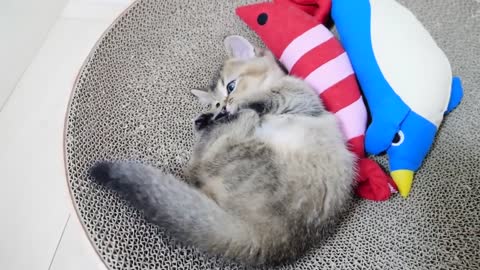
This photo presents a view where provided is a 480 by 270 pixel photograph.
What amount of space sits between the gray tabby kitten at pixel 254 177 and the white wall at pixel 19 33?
3.40 feet

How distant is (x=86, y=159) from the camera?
1.16 metres

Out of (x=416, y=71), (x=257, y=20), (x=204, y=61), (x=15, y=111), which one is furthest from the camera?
(x=15, y=111)

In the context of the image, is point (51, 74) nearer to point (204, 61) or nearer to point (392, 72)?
point (204, 61)

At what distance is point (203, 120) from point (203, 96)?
0.41ft

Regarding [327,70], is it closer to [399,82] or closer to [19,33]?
[399,82]

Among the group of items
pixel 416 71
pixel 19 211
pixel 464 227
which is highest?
pixel 416 71

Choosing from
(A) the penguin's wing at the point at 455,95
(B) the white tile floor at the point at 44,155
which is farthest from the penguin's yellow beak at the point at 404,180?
(B) the white tile floor at the point at 44,155

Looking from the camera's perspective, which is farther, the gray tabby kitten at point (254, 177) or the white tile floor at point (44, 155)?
the white tile floor at point (44, 155)

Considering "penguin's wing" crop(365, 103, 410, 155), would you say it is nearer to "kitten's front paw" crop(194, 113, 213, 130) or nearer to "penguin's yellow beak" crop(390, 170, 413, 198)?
"penguin's yellow beak" crop(390, 170, 413, 198)

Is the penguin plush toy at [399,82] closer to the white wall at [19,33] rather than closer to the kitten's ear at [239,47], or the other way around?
the kitten's ear at [239,47]

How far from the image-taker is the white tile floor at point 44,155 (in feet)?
4.66

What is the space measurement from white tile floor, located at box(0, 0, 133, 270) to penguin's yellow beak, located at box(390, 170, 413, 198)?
0.85 m

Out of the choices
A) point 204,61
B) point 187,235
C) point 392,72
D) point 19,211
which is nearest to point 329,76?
point 392,72

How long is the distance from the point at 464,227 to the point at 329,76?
554 mm
